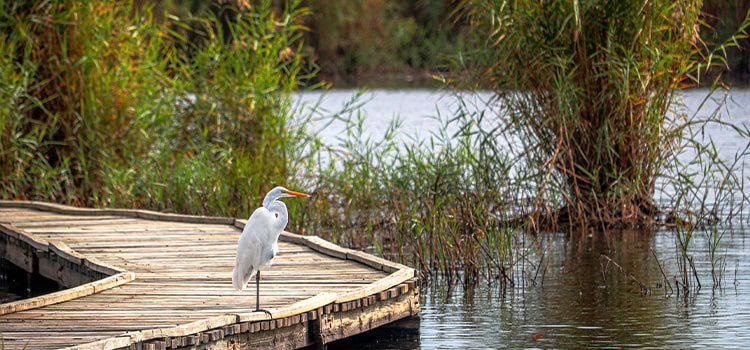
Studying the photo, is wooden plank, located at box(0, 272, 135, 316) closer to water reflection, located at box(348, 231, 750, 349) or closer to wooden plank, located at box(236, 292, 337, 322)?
wooden plank, located at box(236, 292, 337, 322)

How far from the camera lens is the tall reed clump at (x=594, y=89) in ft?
30.4

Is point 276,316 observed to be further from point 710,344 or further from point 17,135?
point 17,135

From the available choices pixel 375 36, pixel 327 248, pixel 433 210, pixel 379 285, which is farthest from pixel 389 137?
pixel 375 36

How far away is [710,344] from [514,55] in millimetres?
3890

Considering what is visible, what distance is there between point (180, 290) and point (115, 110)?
447 cm

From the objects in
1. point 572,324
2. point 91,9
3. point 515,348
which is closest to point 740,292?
point 572,324

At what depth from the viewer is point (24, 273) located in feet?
29.5

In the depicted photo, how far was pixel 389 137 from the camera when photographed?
1011cm

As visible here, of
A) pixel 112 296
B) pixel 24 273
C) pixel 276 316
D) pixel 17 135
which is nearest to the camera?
pixel 276 316

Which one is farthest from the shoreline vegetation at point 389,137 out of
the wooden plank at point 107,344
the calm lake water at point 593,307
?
the wooden plank at point 107,344

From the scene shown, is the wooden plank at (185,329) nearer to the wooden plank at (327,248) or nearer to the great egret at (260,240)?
the great egret at (260,240)

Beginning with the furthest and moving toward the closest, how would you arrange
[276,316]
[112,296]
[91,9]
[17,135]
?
[91,9], [17,135], [112,296], [276,316]

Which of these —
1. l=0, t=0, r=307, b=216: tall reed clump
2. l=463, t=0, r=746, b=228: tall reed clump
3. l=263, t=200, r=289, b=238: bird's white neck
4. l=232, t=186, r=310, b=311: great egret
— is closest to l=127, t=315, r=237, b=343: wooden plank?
l=232, t=186, r=310, b=311: great egret

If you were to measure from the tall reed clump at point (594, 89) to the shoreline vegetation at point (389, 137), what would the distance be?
2cm
